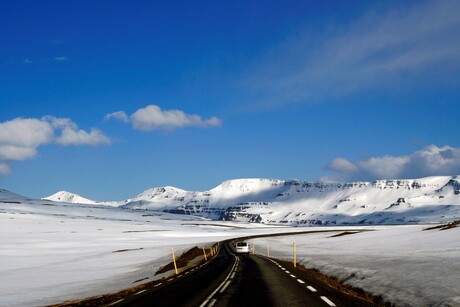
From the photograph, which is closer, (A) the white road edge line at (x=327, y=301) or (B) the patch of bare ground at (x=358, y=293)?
(A) the white road edge line at (x=327, y=301)

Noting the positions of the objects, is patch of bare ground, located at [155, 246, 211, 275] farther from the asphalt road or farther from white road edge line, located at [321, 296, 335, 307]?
white road edge line, located at [321, 296, 335, 307]

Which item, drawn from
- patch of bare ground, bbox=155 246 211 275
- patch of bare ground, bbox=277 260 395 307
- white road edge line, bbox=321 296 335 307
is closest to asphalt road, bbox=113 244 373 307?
white road edge line, bbox=321 296 335 307

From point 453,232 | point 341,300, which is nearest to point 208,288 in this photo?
point 341,300

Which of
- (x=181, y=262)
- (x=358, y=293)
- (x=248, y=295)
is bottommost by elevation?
(x=181, y=262)

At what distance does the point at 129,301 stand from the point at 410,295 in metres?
10.3

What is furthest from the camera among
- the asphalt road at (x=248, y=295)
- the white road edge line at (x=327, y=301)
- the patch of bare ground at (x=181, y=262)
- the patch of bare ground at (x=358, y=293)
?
the patch of bare ground at (x=181, y=262)

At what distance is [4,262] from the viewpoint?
6288 cm

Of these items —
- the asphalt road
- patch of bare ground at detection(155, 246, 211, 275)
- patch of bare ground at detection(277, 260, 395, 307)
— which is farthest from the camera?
patch of bare ground at detection(155, 246, 211, 275)

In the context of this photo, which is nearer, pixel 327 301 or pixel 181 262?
pixel 327 301

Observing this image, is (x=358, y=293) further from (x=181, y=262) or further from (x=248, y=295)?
(x=181, y=262)

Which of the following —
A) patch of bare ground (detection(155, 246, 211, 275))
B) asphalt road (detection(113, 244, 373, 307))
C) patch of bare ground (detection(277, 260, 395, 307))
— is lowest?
patch of bare ground (detection(155, 246, 211, 275))

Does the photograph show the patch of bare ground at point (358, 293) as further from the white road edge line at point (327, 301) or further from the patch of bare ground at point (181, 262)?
the patch of bare ground at point (181, 262)

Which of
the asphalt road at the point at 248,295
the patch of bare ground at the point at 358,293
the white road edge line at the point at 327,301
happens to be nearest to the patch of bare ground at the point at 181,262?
the asphalt road at the point at 248,295

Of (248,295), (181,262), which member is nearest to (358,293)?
(248,295)
